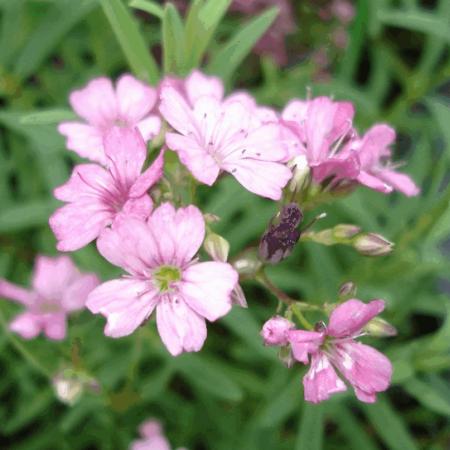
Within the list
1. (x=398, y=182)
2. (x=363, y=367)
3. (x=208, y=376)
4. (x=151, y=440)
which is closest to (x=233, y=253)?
(x=208, y=376)

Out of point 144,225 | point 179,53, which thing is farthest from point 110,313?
point 179,53

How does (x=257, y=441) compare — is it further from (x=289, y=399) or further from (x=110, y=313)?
(x=110, y=313)

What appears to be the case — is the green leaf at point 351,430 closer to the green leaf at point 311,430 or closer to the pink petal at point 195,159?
the green leaf at point 311,430

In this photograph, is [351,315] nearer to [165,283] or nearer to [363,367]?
[363,367]

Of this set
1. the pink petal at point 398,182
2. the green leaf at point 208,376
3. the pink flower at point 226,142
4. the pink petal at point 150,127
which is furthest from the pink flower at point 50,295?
the pink petal at point 398,182

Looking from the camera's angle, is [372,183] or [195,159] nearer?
[195,159]

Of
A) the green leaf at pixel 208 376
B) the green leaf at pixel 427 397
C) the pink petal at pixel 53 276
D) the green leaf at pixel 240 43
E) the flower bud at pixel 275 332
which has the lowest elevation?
the green leaf at pixel 208 376
